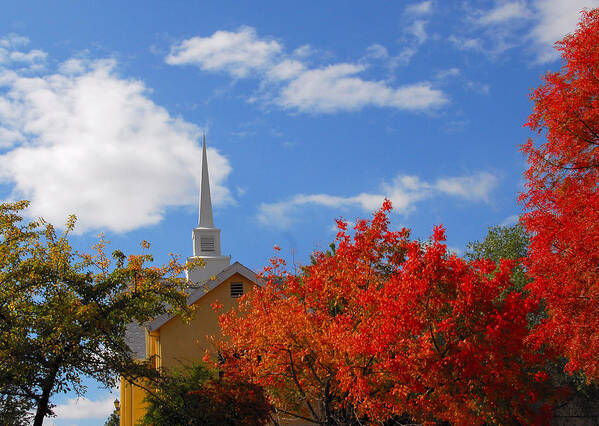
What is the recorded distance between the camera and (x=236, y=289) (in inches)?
1000

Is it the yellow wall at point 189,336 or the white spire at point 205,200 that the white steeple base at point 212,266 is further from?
the yellow wall at point 189,336

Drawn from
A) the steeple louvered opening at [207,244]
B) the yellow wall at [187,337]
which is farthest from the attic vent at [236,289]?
the steeple louvered opening at [207,244]

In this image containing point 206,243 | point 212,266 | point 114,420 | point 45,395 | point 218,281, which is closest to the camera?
point 45,395

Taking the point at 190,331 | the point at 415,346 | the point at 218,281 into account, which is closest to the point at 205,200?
the point at 218,281

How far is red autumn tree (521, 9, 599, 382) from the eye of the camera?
15.9 meters

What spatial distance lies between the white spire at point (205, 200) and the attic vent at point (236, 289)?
141 feet

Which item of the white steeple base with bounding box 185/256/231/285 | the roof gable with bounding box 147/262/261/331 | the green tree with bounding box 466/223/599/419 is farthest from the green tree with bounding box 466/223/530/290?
the white steeple base with bounding box 185/256/231/285

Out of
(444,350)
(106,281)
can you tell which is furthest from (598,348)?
(106,281)

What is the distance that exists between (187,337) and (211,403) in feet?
22.8

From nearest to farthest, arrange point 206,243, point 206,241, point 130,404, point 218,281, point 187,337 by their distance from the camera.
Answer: point 187,337 < point 218,281 < point 130,404 < point 206,243 < point 206,241

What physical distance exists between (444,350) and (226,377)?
262 inches

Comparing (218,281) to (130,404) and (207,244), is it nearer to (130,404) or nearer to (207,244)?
(130,404)

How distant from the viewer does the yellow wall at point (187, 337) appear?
2398 centimetres

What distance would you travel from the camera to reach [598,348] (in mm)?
15797
